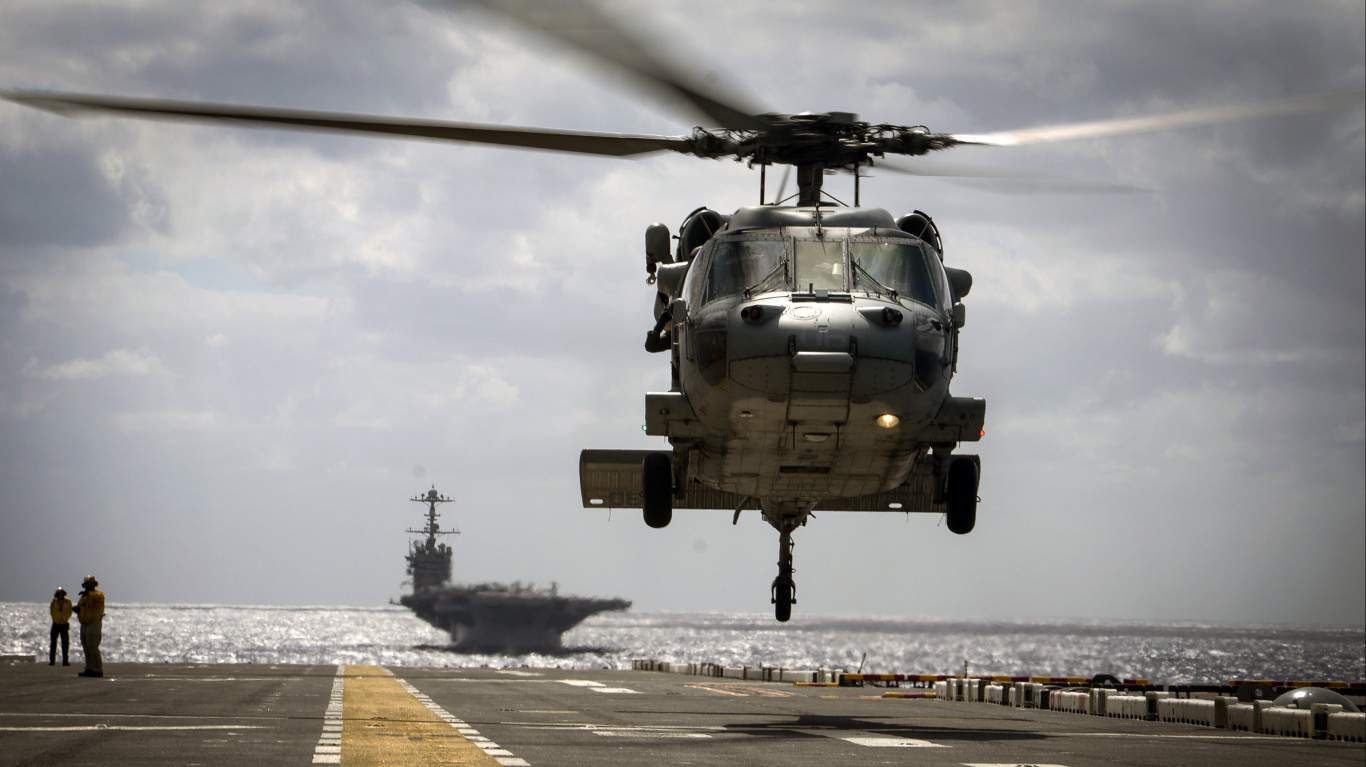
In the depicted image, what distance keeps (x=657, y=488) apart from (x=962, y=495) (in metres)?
3.90

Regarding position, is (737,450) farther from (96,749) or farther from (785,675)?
(785,675)

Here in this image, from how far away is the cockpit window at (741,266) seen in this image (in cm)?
1714

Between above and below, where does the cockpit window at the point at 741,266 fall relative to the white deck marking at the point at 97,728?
above

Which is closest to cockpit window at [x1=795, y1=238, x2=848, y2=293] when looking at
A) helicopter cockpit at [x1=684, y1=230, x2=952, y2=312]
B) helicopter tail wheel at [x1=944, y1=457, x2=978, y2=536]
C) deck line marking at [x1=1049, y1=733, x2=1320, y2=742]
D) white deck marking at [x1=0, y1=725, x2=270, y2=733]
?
helicopter cockpit at [x1=684, y1=230, x2=952, y2=312]

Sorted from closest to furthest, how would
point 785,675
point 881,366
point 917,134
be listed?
point 881,366 → point 917,134 → point 785,675

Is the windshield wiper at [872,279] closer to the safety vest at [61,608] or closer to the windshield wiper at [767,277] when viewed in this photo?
the windshield wiper at [767,277]

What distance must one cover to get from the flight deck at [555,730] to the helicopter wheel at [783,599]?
136cm

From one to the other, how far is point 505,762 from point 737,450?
6581mm

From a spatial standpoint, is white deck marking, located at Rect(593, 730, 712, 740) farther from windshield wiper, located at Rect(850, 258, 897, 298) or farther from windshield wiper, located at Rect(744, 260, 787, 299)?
windshield wiper, located at Rect(850, 258, 897, 298)

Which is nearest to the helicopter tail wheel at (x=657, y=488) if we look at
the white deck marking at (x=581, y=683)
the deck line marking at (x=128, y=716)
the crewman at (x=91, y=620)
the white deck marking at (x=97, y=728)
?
the deck line marking at (x=128, y=716)

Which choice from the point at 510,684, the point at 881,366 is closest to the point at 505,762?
the point at 881,366

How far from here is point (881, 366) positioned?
52.1 ft

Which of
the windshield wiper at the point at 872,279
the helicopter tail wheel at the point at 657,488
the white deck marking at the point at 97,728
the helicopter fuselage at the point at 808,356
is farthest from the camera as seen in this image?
the helicopter tail wheel at the point at 657,488

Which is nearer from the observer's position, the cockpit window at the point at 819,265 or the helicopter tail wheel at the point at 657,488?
the cockpit window at the point at 819,265
